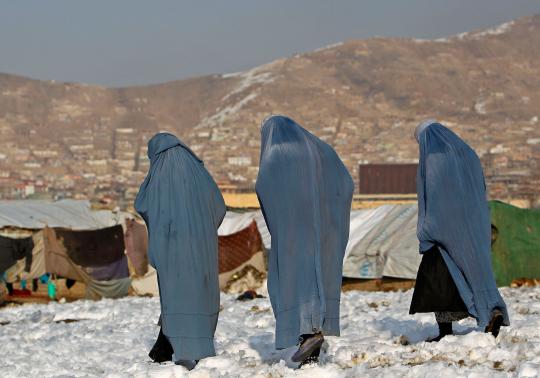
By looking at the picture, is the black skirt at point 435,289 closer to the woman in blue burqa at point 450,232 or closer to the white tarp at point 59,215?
the woman in blue burqa at point 450,232

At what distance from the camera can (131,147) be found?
140 meters

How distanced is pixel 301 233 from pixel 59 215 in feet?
51.4

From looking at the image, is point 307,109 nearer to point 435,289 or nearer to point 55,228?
point 55,228

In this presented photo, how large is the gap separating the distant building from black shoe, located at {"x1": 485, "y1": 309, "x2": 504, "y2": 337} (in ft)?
209

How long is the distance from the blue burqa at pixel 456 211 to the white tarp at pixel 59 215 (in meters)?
13.2

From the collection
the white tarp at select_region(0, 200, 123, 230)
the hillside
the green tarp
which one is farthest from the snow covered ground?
the hillside

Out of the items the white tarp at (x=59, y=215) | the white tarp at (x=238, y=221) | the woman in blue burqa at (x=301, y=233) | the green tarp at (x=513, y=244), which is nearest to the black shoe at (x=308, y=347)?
the woman in blue burqa at (x=301, y=233)

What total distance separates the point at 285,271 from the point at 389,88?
139 m

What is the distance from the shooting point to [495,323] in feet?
19.0

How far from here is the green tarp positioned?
12562mm

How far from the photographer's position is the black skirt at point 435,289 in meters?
5.98

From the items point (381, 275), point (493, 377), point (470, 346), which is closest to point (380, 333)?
point (470, 346)

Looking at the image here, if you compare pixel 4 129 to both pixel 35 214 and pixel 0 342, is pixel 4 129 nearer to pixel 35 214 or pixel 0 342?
pixel 35 214

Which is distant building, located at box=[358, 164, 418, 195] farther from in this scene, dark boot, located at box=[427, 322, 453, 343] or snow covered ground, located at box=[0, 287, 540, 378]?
dark boot, located at box=[427, 322, 453, 343]
